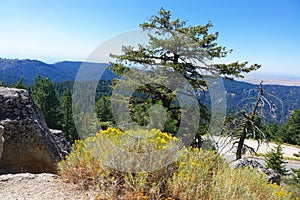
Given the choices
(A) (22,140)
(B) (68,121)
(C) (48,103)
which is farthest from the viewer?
(B) (68,121)

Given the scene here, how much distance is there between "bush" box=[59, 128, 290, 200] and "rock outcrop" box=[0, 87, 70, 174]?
1620mm

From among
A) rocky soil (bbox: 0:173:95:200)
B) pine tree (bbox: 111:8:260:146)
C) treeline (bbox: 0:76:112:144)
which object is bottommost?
treeline (bbox: 0:76:112:144)

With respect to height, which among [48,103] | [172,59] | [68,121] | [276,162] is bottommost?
[276,162]

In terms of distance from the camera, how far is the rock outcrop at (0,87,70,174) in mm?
4539

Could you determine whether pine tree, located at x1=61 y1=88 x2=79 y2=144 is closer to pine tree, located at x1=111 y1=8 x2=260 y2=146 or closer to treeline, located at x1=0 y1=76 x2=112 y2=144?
treeline, located at x1=0 y1=76 x2=112 y2=144

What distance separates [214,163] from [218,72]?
7.92m

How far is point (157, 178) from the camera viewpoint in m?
2.95

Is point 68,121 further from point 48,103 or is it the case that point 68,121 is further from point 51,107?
point 48,103

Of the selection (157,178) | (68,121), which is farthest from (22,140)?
(68,121)

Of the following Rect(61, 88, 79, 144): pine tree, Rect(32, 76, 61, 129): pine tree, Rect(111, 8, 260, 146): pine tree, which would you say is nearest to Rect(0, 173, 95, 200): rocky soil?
Rect(111, 8, 260, 146): pine tree

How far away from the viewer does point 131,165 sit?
289 cm

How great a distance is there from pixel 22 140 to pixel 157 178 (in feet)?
9.72

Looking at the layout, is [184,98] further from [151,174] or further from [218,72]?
[151,174]

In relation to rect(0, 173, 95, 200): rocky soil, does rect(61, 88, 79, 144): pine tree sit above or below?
below
